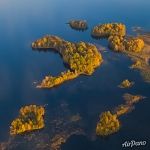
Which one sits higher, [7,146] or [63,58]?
[63,58]

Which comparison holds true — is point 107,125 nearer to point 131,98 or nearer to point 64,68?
point 131,98

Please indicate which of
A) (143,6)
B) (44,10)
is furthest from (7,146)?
(143,6)

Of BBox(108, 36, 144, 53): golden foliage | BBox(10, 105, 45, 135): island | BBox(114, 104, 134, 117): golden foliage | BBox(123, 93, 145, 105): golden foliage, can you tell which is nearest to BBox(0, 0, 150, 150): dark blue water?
BBox(123, 93, 145, 105): golden foliage

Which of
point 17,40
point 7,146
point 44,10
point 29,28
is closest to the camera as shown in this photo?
point 7,146

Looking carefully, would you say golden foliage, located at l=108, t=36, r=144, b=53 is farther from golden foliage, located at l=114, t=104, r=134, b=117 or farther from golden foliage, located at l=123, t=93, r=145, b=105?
golden foliage, located at l=114, t=104, r=134, b=117

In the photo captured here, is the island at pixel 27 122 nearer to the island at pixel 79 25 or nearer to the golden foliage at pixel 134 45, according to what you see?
the golden foliage at pixel 134 45

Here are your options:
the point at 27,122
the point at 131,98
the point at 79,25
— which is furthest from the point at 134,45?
the point at 27,122

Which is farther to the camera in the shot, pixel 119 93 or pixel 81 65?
pixel 81 65

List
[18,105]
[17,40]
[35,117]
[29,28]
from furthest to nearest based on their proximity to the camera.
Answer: [29,28], [17,40], [18,105], [35,117]

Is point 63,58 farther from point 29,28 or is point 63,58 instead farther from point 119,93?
point 29,28
